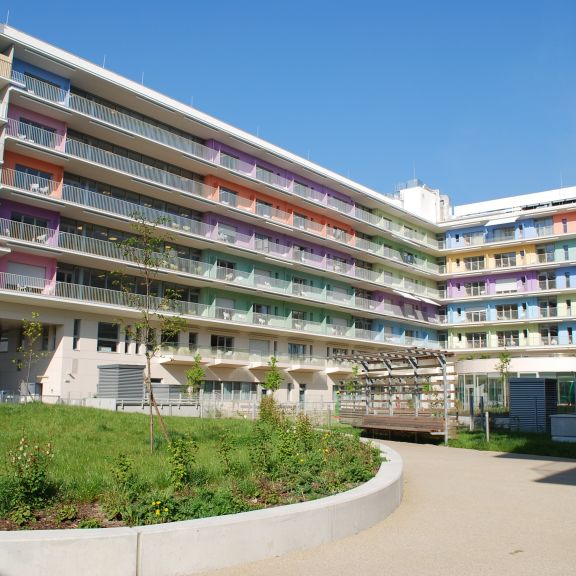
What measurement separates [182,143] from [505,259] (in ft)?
110

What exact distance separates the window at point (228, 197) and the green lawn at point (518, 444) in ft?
81.3

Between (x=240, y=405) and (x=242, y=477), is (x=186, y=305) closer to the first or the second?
(x=240, y=405)

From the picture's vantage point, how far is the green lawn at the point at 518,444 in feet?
63.6

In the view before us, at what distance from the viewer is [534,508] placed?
34.1 feet

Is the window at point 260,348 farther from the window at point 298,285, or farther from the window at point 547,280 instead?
the window at point 547,280

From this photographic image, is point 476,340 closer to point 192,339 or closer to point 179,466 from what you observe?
point 192,339

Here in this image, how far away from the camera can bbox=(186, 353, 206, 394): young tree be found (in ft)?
128

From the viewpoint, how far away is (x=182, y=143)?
41219 mm

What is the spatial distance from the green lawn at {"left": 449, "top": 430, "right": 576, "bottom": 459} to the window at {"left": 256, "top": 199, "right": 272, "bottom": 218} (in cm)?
2604

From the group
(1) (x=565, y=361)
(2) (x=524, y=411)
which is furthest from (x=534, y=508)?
(1) (x=565, y=361)

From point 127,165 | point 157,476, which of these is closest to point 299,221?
point 127,165

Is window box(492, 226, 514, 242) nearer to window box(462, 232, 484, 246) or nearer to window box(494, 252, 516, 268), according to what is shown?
window box(462, 232, 484, 246)

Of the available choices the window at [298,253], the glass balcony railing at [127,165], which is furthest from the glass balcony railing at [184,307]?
the glass balcony railing at [127,165]

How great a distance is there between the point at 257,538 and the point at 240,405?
28.9 meters
